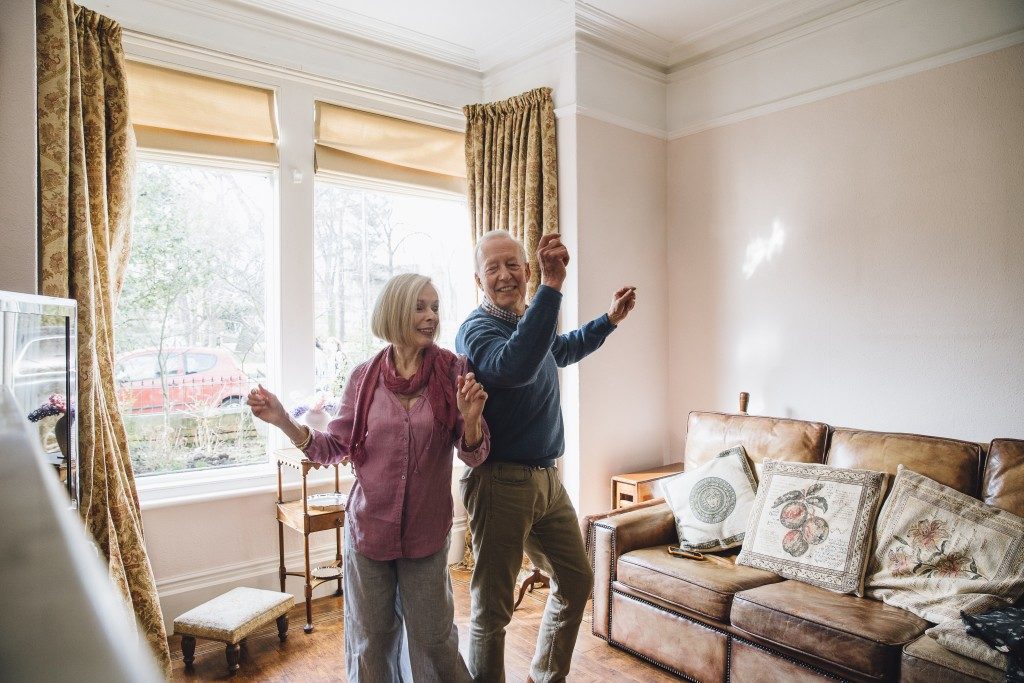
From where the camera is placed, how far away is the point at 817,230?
11.5 feet

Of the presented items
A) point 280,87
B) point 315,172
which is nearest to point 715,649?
point 315,172

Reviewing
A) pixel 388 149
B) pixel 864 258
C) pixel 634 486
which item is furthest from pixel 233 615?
pixel 864 258

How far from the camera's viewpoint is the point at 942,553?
229 cm

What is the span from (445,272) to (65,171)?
2.13m

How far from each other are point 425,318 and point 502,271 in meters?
0.32

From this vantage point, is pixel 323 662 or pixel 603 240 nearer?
pixel 323 662

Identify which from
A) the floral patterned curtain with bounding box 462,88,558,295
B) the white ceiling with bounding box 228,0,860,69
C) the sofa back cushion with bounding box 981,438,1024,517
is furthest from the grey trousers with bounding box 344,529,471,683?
the white ceiling with bounding box 228,0,860,69

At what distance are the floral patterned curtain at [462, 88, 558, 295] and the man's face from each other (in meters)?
1.48

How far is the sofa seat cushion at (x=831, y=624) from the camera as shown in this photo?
208 centimetres

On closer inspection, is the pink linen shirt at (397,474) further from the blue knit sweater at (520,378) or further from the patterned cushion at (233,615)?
the patterned cushion at (233,615)

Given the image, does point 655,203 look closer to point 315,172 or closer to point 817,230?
point 817,230

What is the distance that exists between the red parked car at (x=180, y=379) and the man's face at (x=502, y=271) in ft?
6.02

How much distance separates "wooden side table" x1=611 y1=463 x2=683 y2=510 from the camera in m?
3.54

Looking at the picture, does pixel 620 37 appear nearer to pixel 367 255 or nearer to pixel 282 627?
pixel 367 255
